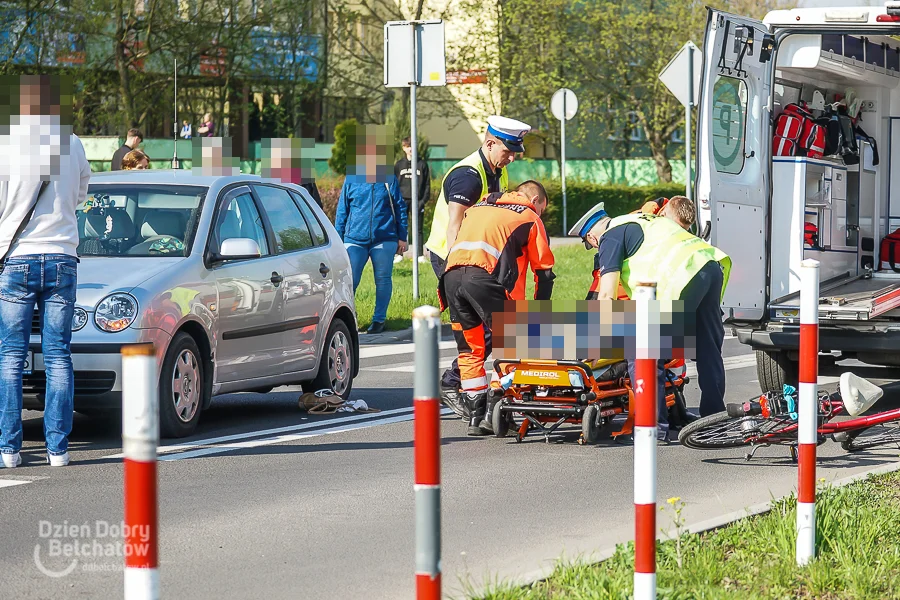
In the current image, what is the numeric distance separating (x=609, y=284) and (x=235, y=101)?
33214mm

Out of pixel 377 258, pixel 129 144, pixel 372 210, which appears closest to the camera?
pixel 372 210

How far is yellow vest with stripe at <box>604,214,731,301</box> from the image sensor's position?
8414mm

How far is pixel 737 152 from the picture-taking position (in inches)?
404

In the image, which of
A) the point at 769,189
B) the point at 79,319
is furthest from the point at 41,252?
the point at 769,189

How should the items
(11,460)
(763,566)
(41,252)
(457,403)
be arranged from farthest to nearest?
1. (457,403)
2. (11,460)
3. (41,252)
4. (763,566)

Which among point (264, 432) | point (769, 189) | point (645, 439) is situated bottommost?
point (264, 432)

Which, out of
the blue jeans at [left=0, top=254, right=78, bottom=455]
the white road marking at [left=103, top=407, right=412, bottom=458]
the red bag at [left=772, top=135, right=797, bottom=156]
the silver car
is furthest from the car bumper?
the red bag at [left=772, top=135, right=797, bottom=156]

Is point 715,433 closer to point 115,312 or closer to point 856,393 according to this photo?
point 856,393

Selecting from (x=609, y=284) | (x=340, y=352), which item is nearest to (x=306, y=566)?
(x=609, y=284)

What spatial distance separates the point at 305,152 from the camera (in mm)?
14055

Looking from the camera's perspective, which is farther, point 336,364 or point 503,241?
point 336,364

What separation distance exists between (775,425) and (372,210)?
744 cm

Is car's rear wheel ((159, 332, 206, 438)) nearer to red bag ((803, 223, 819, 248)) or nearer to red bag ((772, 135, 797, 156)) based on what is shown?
red bag ((803, 223, 819, 248))

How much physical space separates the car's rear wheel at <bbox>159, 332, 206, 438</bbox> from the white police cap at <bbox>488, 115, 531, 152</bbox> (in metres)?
2.71
